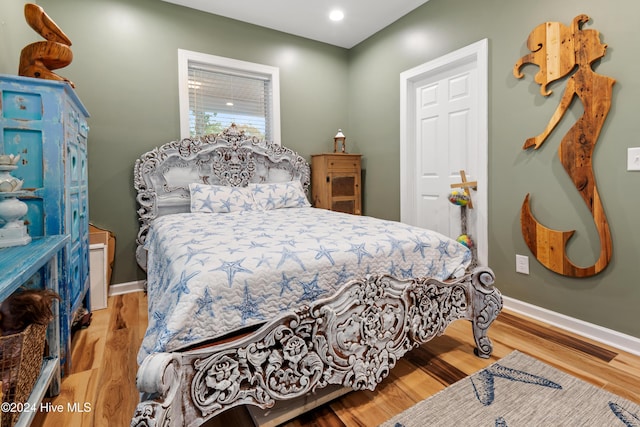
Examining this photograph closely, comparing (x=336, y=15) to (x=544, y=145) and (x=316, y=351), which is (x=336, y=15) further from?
(x=316, y=351)

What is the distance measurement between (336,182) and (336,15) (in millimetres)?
1751

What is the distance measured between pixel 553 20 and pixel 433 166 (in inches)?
57.4

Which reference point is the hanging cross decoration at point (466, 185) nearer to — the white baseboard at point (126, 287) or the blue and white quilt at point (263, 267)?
the blue and white quilt at point (263, 267)

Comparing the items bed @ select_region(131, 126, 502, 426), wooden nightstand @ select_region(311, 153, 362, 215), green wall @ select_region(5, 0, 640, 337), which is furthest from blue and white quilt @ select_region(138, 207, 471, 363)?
wooden nightstand @ select_region(311, 153, 362, 215)

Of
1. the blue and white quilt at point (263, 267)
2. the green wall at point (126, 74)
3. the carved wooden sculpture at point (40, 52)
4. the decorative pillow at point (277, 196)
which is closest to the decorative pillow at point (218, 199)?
the decorative pillow at point (277, 196)

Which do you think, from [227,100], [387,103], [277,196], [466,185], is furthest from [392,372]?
[227,100]

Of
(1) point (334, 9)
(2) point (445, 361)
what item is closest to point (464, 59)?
(1) point (334, 9)

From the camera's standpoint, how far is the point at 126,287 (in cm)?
314

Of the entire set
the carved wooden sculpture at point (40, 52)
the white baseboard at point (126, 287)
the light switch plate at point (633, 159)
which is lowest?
the white baseboard at point (126, 287)

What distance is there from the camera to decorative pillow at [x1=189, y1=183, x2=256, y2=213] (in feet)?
9.82

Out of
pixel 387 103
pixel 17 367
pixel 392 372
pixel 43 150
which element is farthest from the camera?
pixel 387 103

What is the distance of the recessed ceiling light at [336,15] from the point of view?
340 cm

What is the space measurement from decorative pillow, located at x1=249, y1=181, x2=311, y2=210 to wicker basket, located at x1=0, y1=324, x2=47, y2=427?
2.04 meters

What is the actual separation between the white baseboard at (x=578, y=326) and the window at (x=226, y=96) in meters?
2.87
